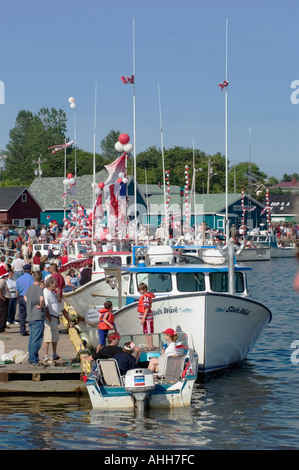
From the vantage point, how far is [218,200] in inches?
4035

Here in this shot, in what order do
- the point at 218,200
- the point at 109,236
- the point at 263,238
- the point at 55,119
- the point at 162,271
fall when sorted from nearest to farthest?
the point at 162,271
the point at 109,236
the point at 263,238
the point at 218,200
the point at 55,119

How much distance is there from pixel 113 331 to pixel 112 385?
2.65m

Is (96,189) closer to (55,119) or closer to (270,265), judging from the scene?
(270,265)

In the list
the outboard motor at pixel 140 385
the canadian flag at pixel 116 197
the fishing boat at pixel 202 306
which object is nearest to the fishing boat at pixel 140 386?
the outboard motor at pixel 140 385

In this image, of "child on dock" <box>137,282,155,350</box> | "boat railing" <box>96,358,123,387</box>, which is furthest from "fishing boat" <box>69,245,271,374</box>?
"boat railing" <box>96,358,123,387</box>

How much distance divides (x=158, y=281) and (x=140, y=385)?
6135 millimetres

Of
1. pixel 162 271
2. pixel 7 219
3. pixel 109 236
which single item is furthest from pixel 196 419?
pixel 7 219

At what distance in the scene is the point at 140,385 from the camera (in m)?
15.9

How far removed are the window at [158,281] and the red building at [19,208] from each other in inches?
2815

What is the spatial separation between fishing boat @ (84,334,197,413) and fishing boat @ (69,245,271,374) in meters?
2.58

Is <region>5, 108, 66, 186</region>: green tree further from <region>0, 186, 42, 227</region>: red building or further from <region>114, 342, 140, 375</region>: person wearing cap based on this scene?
<region>114, 342, 140, 375</region>: person wearing cap

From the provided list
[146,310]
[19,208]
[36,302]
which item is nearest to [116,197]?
[146,310]

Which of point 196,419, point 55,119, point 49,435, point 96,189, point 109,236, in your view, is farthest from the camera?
point 55,119

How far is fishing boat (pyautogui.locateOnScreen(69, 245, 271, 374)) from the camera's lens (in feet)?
64.0
